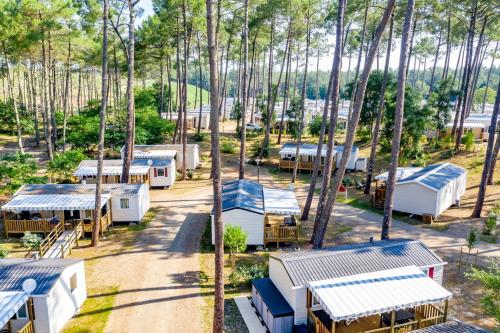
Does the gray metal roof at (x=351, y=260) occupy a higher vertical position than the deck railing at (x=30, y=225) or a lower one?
higher

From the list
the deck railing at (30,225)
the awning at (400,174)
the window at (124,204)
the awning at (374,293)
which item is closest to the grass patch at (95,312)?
the deck railing at (30,225)

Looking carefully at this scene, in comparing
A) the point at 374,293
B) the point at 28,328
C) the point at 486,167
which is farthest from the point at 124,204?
the point at 486,167

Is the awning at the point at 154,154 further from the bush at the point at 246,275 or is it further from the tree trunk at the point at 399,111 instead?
the tree trunk at the point at 399,111

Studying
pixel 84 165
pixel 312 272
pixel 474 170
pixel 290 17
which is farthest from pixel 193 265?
pixel 474 170

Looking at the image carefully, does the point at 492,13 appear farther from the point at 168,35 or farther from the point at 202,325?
the point at 202,325

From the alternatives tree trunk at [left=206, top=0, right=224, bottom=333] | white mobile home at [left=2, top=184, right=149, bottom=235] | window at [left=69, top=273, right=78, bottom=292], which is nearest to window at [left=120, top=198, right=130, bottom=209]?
white mobile home at [left=2, top=184, right=149, bottom=235]

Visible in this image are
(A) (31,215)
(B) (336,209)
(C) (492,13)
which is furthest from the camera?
(C) (492,13)

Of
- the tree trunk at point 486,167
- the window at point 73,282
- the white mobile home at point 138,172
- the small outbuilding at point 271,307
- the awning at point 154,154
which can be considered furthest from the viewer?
the awning at point 154,154
